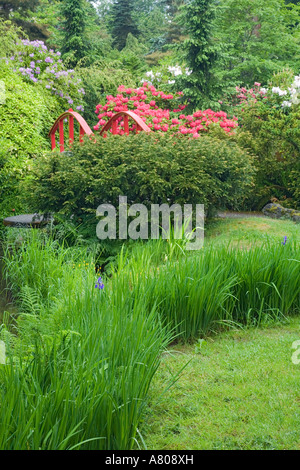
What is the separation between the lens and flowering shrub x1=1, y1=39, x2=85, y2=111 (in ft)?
40.7

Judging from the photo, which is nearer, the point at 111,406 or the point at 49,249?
the point at 111,406

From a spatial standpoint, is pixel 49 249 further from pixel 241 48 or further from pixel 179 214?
pixel 241 48

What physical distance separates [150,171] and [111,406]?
3990 millimetres

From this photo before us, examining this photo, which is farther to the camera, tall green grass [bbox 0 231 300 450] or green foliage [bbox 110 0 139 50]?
green foliage [bbox 110 0 139 50]

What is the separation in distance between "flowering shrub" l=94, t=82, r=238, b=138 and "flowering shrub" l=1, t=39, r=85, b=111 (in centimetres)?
106

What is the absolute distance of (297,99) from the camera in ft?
30.8

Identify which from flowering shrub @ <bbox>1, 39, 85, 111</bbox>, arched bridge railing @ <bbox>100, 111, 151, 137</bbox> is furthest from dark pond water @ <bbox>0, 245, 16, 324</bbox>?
flowering shrub @ <bbox>1, 39, 85, 111</bbox>

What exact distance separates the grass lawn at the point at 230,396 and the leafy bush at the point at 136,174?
8.64ft

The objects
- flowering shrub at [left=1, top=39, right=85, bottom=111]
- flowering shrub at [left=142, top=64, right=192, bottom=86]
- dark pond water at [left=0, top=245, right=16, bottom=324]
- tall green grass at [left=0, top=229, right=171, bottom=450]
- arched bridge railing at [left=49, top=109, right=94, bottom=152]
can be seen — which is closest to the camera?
tall green grass at [left=0, top=229, right=171, bottom=450]

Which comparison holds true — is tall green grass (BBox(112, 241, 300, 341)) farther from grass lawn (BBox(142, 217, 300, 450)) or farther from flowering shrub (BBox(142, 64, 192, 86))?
flowering shrub (BBox(142, 64, 192, 86))

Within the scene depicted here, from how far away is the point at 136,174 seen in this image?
578cm

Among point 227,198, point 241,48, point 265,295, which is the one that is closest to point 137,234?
point 227,198

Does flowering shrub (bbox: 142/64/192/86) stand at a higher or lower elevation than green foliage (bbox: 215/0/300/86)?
lower
